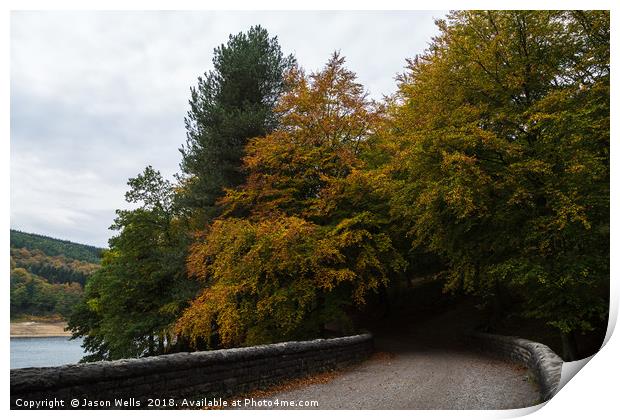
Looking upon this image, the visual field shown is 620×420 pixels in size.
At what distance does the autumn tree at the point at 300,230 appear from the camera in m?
10.9

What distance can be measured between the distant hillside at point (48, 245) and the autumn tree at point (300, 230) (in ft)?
11.1

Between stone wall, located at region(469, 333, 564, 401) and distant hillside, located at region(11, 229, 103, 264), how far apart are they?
24.6 ft

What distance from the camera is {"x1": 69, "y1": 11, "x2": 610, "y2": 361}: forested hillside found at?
26.6ft

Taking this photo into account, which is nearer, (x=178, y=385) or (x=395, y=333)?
(x=178, y=385)

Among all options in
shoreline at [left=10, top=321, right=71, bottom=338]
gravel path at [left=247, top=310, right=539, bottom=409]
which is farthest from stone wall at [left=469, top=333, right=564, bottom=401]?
shoreline at [left=10, top=321, right=71, bottom=338]

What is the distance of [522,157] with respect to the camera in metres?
8.97

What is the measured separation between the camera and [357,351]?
10.3 metres

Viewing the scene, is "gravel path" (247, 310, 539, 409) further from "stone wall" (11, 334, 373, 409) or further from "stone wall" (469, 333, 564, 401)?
"stone wall" (11, 334, 373, 409)

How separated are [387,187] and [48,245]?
7.68m

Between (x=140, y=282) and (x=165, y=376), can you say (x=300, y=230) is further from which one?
(x=140, y=282)

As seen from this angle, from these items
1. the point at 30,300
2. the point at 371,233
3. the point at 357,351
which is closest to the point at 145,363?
the point at 30,300

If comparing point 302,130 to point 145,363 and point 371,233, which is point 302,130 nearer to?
point 371,233

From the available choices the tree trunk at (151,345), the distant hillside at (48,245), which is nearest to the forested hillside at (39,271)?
the distant hillside at (48,245)
